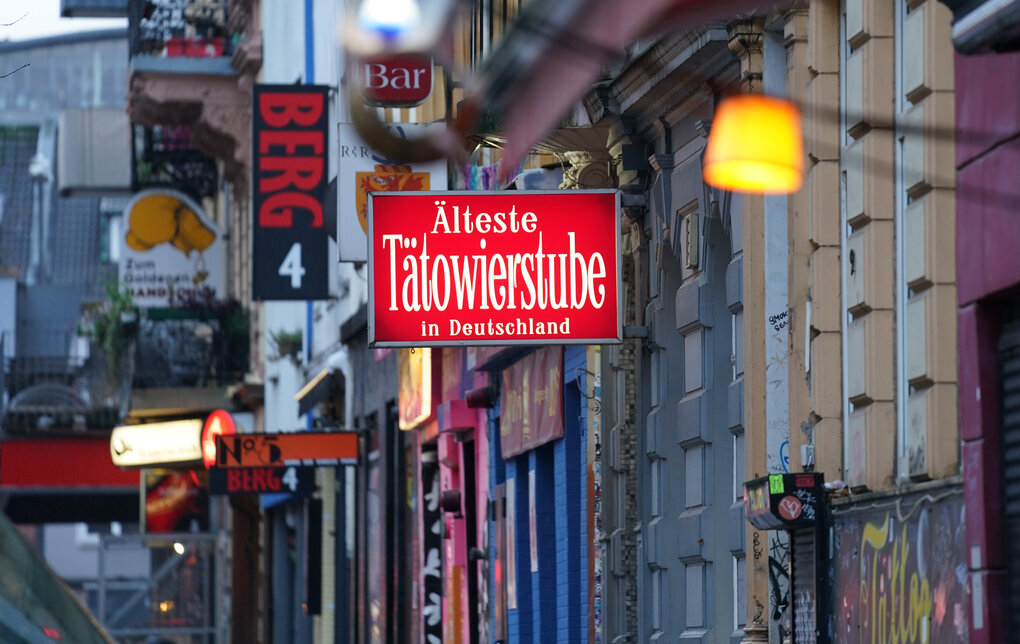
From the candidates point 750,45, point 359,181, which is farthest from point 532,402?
point 750,45

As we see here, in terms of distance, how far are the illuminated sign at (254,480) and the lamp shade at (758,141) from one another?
1934 centimetres

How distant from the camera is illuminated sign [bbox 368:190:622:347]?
13.6 m

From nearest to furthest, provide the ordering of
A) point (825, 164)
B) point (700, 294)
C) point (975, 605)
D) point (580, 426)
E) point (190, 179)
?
point (975, 605)
point (825, 164)
point (700, 294)
point (580, 426)
point (190, 179)

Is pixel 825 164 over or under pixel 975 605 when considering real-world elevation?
over

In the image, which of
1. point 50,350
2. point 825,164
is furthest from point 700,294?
point 50,350

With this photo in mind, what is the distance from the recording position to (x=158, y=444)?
1401 inches

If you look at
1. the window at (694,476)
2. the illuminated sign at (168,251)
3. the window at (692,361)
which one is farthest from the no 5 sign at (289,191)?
the window at (694,476)

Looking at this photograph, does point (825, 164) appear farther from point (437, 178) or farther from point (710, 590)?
point (437, 178)

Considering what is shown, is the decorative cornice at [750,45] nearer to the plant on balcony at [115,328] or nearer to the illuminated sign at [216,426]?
the illuminated sign at [216,426]

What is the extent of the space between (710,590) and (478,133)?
3313mm

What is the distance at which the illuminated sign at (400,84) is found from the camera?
62.9ft

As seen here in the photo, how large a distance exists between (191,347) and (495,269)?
78.9ft

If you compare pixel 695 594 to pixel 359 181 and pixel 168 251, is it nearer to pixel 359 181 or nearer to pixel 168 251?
pixel 359 181

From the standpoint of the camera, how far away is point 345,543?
28891mm
